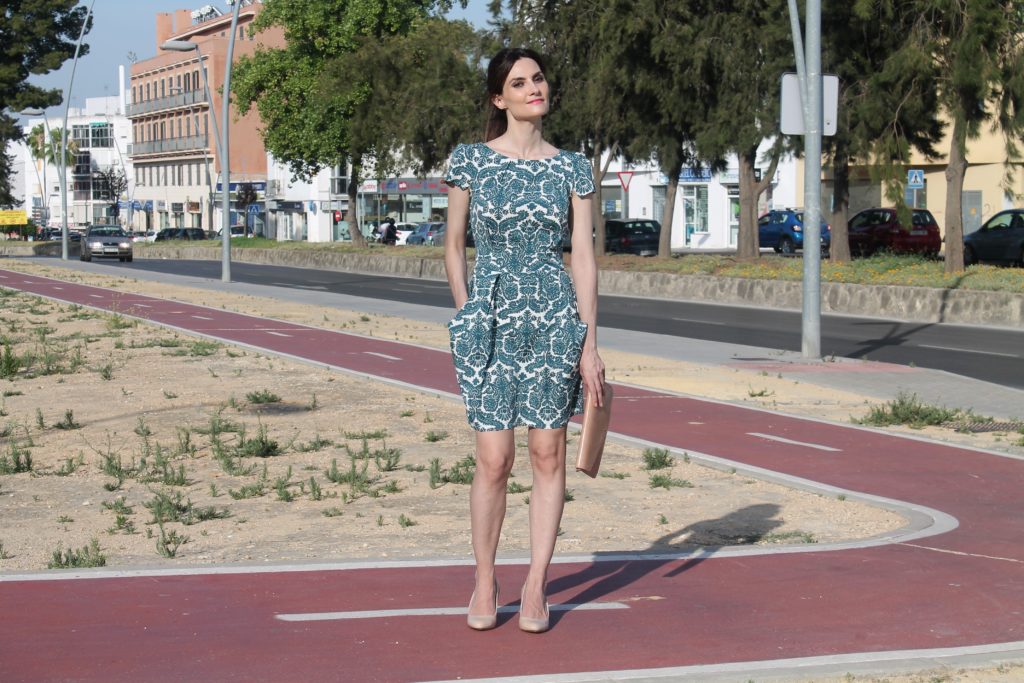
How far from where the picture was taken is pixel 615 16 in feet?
120

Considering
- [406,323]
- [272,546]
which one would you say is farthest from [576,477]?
[406,323]

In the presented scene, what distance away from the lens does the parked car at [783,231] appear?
5672 centimetres

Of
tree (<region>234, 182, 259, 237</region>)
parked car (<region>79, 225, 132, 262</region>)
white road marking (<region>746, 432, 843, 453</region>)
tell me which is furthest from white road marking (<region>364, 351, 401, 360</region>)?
tree (<region>234, 182, 259, 237</region>)

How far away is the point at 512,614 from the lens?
571 cm

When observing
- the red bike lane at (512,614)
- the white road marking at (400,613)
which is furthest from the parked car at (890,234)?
the white road marking at (400,613)

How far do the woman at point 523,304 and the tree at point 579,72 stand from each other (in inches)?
1291

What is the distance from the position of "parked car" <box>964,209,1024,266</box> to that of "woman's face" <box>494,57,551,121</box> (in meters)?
36.4

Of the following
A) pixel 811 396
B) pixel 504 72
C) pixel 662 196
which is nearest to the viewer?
pixel 504 72

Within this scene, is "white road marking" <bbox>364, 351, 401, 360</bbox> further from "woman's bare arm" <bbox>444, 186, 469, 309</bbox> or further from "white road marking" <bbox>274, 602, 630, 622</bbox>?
"woman's bare arm" <bbox>444, 186, 469, 309</bbox>

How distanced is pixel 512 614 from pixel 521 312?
1.16 metres

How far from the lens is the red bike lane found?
16.6ft

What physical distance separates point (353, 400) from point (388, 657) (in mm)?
7973

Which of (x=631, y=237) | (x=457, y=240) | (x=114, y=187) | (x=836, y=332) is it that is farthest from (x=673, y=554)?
(x=114, y=187)

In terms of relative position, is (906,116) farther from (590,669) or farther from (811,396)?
(590,669)
